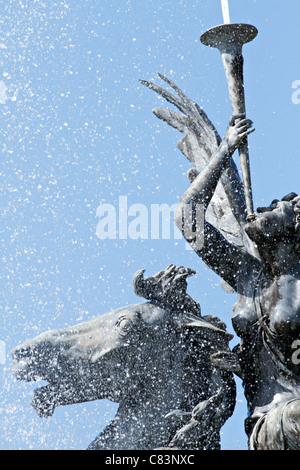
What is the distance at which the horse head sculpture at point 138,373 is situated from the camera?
7.47 metres

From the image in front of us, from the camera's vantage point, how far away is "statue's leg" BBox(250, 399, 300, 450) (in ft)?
22.2

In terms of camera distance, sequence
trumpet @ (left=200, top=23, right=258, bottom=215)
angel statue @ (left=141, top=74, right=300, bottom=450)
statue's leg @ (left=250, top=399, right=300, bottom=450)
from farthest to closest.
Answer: trumpet @ (left=200, top=23, right=258, bottom=215) → angel statue @ (left=141, top=74, right=300, bottom=450) → statue's leg @ (left=250, top=399, right=300, bottom=450)

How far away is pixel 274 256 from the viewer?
7430 mm

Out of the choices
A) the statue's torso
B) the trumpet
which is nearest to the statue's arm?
the statue's torso

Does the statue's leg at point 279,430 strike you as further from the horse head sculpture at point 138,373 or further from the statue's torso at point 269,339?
the horse head sculpture at point 138,373

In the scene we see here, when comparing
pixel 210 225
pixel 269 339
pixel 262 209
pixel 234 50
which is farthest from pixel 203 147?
pixel 269 339

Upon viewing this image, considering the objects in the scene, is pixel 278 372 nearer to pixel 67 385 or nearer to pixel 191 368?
pixel 191 368

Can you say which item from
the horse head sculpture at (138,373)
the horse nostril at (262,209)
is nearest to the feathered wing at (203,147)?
the horse nostril at (262,209)

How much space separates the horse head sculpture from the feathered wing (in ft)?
3.68

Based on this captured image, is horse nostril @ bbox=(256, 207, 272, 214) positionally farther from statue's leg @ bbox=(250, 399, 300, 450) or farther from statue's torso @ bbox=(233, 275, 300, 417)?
statue's leg @ bbox=(250, 399, 300, 450)

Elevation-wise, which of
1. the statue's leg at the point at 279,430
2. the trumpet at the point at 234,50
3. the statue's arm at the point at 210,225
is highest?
the trumpet at the point at 234,50

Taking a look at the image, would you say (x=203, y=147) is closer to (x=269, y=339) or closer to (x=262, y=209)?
(x=262, y=209)
